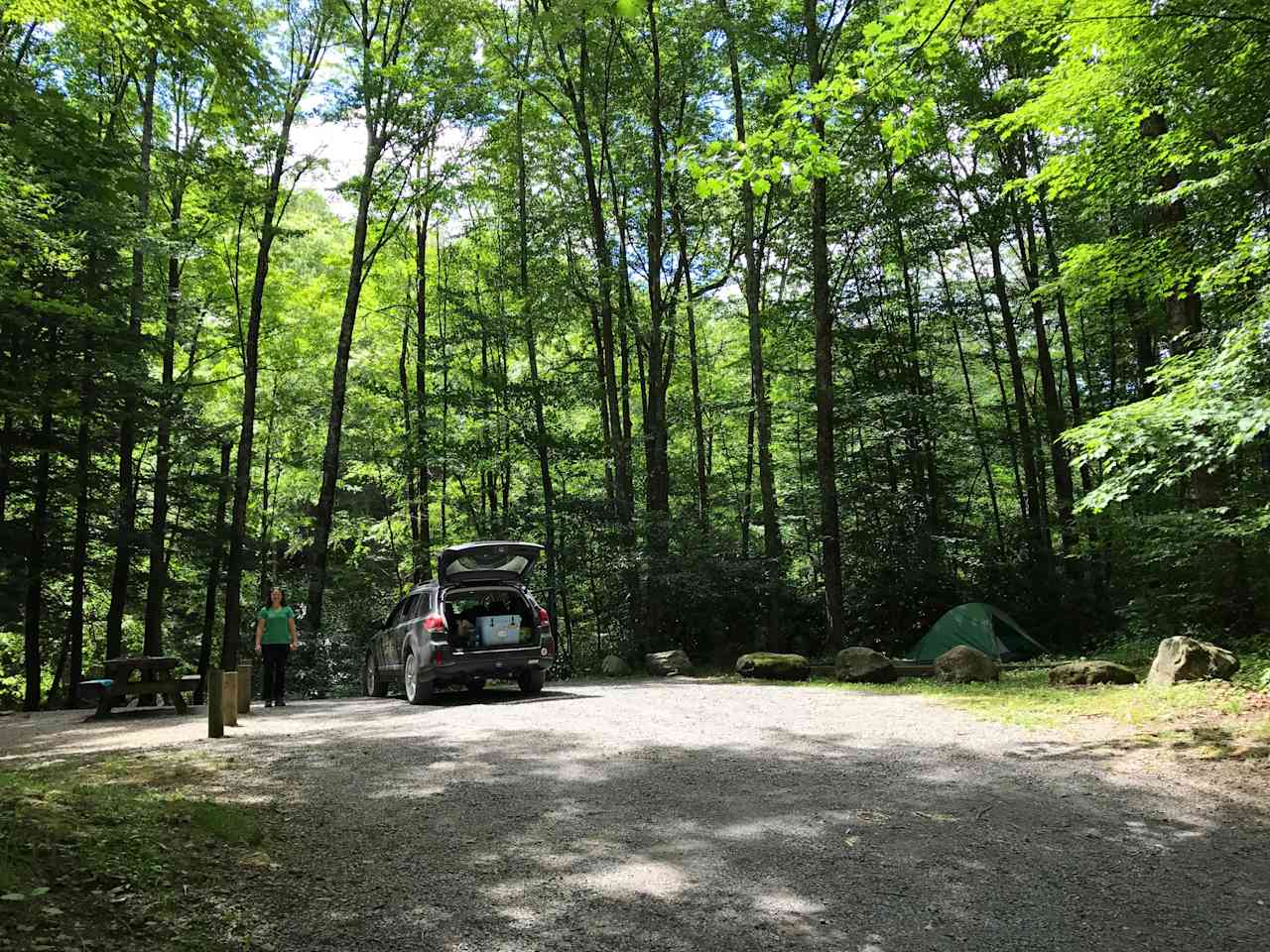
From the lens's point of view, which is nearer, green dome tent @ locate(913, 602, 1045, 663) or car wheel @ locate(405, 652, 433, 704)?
car wheel @ locate(405, 652, 433, 704)

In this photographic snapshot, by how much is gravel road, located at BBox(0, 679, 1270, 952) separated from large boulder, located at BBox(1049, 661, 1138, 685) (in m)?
3.10

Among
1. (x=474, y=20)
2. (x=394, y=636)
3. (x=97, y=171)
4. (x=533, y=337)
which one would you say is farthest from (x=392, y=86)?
(x=97, y=171)

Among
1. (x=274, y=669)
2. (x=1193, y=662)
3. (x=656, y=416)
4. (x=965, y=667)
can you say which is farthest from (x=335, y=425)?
(x=1193, y=662)

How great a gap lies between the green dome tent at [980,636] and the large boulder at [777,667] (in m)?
3.95

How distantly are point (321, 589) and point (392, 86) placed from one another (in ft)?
38.4

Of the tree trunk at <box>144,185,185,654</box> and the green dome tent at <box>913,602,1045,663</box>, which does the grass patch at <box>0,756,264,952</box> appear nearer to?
the tree trunk at <box>144,185,185,654</box>

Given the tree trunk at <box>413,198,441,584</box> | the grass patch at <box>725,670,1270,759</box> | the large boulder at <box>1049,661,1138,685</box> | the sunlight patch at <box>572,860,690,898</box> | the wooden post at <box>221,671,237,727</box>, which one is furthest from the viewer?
the tree trunk at <box>413,198,441,584</box>

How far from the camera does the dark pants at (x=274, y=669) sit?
11.5 metres

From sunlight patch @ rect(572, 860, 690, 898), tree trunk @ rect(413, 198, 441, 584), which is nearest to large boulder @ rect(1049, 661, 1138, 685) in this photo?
sunlight patch @ rect(572, 860, 690, 898)

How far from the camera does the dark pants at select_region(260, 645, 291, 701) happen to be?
11.5 m

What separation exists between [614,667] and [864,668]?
5.57 metres

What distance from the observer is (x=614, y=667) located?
53.9 feet

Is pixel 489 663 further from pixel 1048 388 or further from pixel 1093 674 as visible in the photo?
pixel 1048 388

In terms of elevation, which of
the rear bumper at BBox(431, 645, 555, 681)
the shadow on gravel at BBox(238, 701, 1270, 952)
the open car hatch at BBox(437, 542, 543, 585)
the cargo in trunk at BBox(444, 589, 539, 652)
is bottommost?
the shadow on gravel at BBox(238, 701, 1270, 952)
